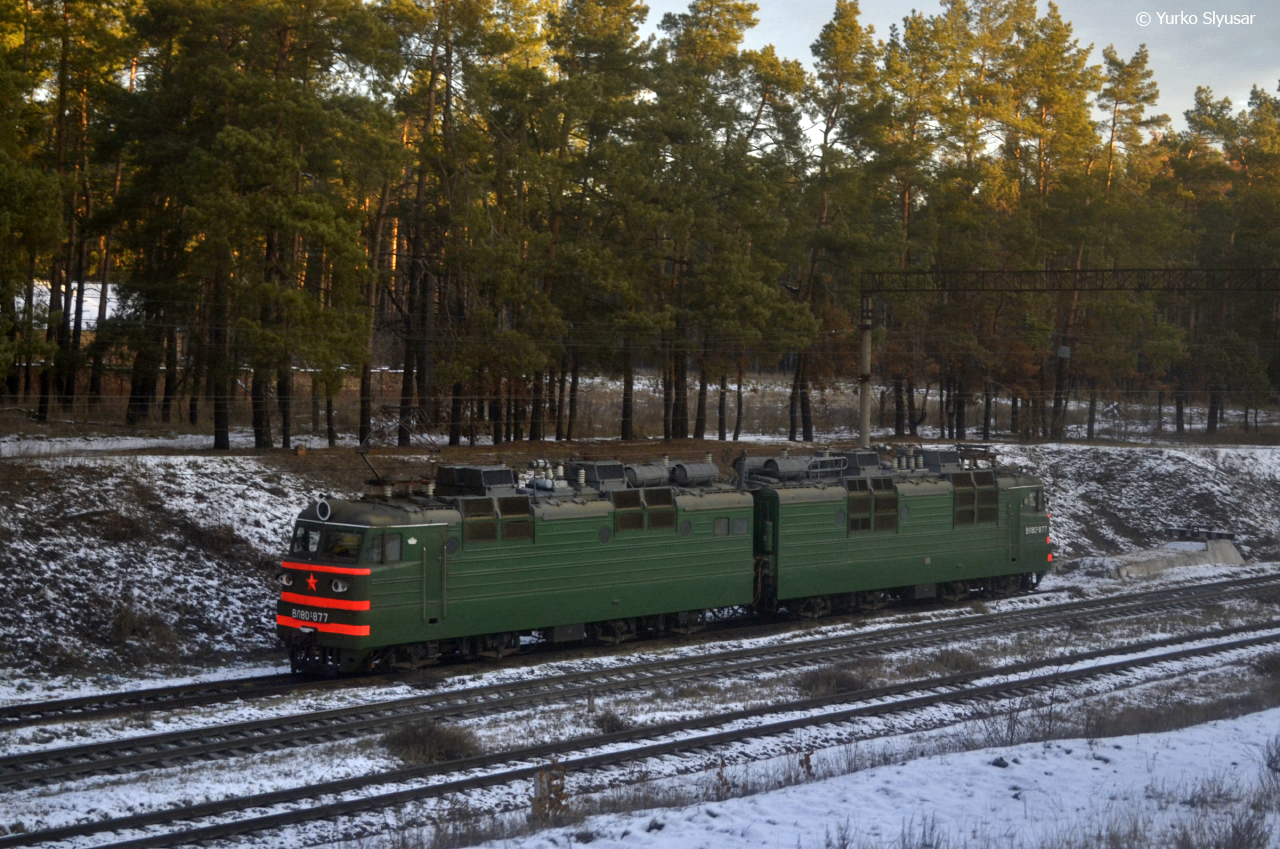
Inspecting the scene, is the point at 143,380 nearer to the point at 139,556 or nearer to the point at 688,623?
the point at 139,556

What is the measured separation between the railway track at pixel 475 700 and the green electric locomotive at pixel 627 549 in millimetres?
1468

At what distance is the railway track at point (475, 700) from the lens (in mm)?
13531

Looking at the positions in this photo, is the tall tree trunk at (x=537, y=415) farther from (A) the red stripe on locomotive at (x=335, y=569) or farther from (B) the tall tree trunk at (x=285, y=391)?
(A) the red stripe on locomotive at (x=335, y=569)

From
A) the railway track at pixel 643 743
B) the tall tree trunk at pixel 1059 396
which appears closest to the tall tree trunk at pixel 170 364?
the railway track at pixel 643 743

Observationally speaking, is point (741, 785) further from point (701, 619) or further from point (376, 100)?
point (376, 100)

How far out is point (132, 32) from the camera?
3259 cm

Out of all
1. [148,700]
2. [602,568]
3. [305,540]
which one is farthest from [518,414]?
[148,700]

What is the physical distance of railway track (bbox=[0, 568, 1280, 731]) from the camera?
50.6 feet

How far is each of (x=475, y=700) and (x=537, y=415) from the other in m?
24.6

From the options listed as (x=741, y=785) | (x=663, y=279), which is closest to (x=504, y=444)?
(x=663, y=279)

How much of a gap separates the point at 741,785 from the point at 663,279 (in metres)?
30.5

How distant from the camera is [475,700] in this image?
16812 millimetres

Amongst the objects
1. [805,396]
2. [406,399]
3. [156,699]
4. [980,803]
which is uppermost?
[805,396]

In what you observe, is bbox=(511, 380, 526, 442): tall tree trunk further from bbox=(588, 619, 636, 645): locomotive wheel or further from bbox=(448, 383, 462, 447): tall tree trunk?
bbox=(588, 619, 636, 645): locomotive wheel
